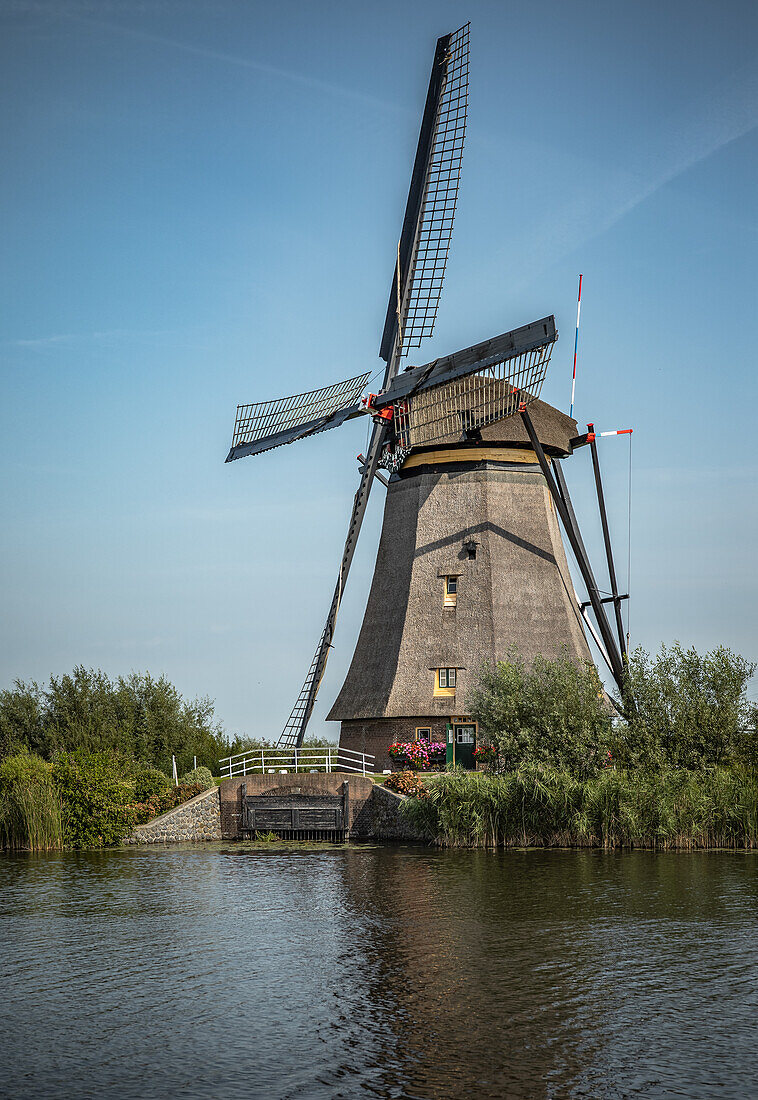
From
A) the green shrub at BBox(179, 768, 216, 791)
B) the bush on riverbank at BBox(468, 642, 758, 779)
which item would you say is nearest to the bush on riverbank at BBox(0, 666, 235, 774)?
the green shrub at BBox(179, 768, 216, 791)

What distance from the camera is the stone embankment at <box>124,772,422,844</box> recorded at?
2522cm

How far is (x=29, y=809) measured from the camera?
24078 millimetres

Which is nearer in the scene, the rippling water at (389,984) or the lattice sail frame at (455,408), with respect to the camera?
the rippling water at (389,984)

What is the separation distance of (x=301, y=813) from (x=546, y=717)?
21.1ft

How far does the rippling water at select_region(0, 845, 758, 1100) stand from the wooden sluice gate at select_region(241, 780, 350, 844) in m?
6.79

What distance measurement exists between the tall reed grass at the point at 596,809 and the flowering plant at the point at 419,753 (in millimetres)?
3154

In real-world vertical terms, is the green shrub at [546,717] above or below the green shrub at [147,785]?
above

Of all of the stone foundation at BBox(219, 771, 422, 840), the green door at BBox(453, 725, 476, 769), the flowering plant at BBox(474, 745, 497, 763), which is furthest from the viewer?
the green door at BBox(453, 725, 476, 769)

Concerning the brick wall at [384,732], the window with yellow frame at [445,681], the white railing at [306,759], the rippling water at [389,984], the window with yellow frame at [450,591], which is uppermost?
the window with yellow frame at [450,591]

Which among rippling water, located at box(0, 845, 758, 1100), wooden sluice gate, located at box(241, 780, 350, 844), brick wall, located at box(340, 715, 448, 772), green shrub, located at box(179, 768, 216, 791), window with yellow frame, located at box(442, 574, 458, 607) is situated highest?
window with yellow frame, located at box(442, 574, 458, 607)

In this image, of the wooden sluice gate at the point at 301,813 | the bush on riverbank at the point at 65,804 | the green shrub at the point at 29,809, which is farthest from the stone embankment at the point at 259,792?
the green shrub at the point at 29,809

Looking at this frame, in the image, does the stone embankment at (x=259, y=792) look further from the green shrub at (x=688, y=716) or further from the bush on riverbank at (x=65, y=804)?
the green shrub at (x=688, y=716)

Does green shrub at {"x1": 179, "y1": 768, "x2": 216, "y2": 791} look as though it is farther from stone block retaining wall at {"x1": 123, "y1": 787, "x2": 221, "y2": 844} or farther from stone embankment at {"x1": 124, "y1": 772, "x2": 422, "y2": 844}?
stone embankment at {"x1": 124, "y1": 772, "x2": 422, "y2": 844}

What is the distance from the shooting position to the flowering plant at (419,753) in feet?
85.9
